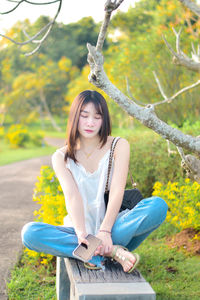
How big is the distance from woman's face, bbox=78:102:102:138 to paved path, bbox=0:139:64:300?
51.0 inches

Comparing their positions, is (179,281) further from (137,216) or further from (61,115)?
(61,115)

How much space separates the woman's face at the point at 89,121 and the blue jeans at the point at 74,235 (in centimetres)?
59

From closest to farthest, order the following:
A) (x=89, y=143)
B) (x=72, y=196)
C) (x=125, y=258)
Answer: (x=125, y=258)
(x=72, y=196)
(x=89, y=143)

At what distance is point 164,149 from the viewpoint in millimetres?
4805

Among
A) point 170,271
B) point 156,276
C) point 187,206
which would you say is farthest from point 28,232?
point 187,206

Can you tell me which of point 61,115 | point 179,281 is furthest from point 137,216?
point 61,115

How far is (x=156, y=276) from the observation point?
309 centimetres

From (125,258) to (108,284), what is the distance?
231 millimetres

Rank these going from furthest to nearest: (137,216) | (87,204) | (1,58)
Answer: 1. (1,58)
2. (87,204)
3. (137,216)

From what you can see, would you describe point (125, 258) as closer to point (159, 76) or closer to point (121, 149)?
point (121, 149)

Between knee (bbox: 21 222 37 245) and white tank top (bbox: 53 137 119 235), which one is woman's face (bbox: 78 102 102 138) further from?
knee (bbox: 21 222 37 245)

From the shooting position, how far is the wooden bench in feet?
6.08

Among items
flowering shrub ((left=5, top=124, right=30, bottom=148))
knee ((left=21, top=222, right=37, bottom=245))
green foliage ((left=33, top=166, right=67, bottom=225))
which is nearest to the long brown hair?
knee ((left=21, top=222, right=37, bottom=245))

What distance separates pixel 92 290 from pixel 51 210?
162 cm
